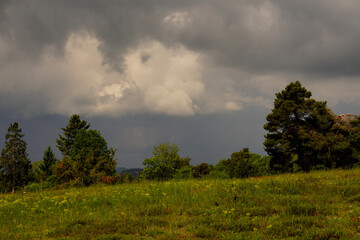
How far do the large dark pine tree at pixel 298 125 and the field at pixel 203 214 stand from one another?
23.9 meters

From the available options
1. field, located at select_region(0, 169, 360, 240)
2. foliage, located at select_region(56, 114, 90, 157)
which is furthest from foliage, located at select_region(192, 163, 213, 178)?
field, located at select_region(0, 169, 360, 240)

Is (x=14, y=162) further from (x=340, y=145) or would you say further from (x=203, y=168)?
(x=340, y=145)

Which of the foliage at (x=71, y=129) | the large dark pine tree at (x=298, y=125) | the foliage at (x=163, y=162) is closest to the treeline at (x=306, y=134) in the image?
the large dark pine tree at (x=298, y=125)

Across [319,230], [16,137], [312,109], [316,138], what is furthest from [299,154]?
[16,137]

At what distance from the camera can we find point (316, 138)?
3328 cm

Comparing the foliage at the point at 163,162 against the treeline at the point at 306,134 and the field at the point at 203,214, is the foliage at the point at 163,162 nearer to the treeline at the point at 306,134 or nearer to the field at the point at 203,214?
the treeline at the point at 306,134

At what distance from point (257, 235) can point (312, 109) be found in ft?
108

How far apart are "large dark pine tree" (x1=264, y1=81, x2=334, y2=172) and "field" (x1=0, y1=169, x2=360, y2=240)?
78.5 ft

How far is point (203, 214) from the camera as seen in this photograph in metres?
8.12

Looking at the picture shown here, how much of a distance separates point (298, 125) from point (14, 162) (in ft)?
215

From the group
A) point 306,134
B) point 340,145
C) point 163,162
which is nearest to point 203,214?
point 306,134

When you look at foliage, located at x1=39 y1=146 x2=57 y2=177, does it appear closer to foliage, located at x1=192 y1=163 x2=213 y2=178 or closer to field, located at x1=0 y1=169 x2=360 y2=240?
foliage, located at x1=192 y1=163 x2=213 y2=178

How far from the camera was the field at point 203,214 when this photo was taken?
6.68m

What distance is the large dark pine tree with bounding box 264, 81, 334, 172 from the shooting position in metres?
34.4
